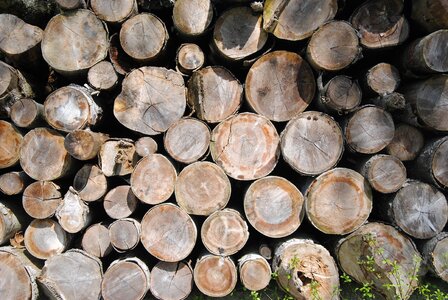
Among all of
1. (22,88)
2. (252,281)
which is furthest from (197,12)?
(252,281)

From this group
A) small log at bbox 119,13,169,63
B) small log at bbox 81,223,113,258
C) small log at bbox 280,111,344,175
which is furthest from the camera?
small log at bbox 81,223,113,258

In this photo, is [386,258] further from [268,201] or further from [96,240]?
[96,240]

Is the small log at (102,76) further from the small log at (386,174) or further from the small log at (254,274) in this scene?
the small log at (386,174)

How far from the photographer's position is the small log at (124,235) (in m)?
2.59

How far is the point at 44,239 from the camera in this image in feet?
9.26

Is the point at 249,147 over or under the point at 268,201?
over

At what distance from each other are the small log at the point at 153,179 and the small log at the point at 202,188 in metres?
0.07

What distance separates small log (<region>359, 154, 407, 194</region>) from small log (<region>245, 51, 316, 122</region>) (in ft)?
2.09

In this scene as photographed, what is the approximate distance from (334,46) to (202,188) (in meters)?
1.34

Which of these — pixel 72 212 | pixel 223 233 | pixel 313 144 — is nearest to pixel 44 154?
pixel 72 212

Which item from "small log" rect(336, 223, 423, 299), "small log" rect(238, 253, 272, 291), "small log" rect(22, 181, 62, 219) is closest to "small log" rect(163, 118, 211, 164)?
"small log" rect(238, 253, 272, 291)

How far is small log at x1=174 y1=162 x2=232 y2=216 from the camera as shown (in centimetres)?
259

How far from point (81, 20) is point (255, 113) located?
1.47 m

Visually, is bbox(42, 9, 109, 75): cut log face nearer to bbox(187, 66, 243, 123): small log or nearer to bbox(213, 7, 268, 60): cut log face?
bbox(187, 66, 243, 123): small log
